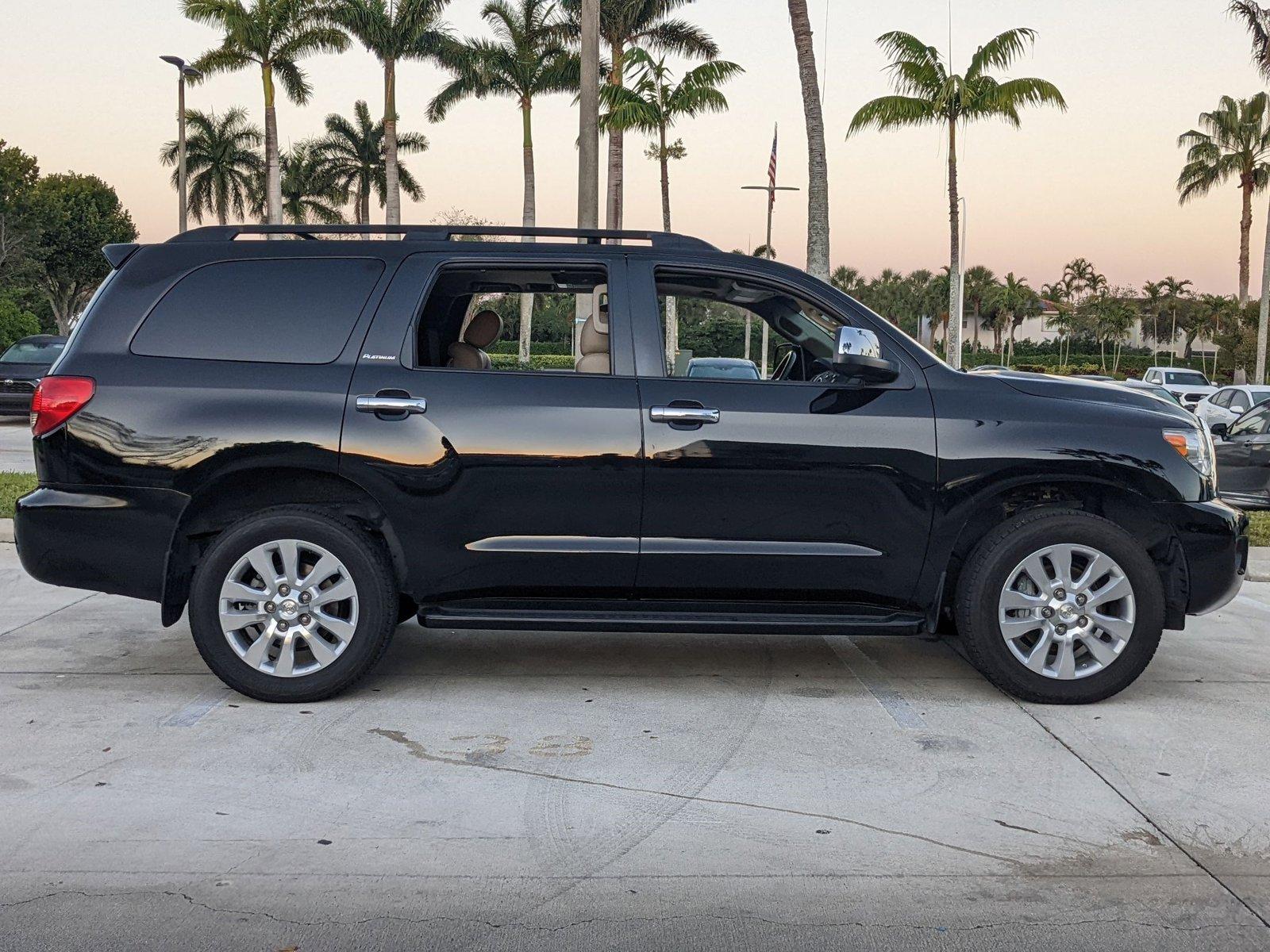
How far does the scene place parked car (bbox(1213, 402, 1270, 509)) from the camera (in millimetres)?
12836

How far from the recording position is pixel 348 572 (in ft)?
17.1

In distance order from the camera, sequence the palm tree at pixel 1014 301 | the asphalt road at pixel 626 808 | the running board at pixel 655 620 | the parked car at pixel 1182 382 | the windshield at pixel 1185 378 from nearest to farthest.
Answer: the asphalt road at pixel 626 808 < the running board at pixel 655 620 < the parked car at pixel 1182 382 < the windshield at pixel 1185 378 < the palm tree at pixel 1014 301

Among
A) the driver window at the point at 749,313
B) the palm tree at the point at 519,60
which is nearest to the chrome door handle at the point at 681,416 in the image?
the driver window at the point at 749,313

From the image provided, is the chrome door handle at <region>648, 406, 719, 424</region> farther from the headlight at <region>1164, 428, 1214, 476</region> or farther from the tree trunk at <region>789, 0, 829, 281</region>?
the tree trunk at <region>789, 0, 829, 281</region>

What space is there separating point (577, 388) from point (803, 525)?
110 centimetres

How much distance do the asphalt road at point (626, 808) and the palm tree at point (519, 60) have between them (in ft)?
126

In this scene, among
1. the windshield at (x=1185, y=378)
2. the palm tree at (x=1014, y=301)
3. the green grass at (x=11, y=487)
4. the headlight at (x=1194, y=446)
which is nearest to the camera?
the headlight at (x=1194, y=446)

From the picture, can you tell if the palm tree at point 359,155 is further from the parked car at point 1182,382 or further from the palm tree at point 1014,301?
the palm tree at point 1014,301

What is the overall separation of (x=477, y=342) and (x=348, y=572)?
4.59 ft

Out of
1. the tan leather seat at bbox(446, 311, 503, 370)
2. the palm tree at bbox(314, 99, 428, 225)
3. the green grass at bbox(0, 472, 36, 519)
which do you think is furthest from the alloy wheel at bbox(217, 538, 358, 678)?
the palm tree at bbox(314, 99, 428, 225)

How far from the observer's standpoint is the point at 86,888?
3488 mm

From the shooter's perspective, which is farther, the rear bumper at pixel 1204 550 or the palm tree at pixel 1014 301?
the palm tree at pixel 1014 301

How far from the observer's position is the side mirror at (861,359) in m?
5.18

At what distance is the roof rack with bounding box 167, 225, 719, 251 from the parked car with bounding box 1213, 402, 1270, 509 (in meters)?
8.90
